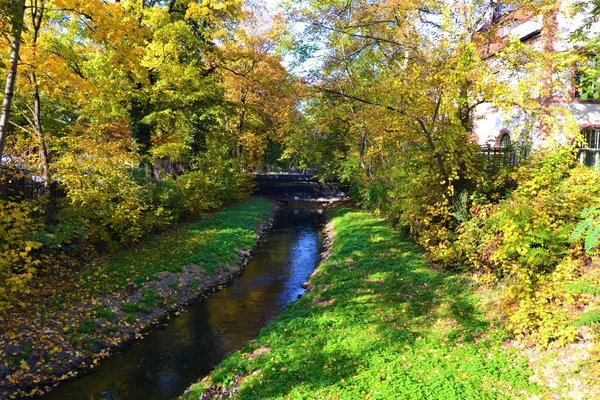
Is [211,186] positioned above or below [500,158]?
below

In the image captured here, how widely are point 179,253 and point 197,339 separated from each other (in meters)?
5.22

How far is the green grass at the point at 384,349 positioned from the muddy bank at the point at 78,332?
8.88 feet

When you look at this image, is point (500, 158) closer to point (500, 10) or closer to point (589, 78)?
point (589, 78)

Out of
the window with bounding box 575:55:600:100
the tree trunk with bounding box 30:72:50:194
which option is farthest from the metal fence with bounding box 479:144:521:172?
the tree trunk with bounding box 30:72:50:194

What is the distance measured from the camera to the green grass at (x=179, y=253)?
1111cm

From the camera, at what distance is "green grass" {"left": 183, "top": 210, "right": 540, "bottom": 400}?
598cm

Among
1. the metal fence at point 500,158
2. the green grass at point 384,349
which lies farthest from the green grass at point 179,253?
the metal fence at point 500,158

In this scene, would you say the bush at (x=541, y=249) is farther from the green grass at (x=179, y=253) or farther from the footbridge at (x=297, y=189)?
the footbridge at (x=297, y=189)

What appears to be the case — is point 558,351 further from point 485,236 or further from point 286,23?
point 286,23

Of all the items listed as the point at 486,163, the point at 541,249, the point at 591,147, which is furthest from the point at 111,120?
the point at 591,147

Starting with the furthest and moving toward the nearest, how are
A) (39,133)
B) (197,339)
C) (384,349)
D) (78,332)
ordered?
(39,133) → (197,339) → (78,332) → (384,349)

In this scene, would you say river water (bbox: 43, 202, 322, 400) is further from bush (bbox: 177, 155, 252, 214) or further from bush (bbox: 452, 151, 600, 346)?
bush (bbox: 177, 155, 252, 214)

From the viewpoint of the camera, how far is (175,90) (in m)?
17.9

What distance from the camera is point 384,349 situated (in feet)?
23.5
